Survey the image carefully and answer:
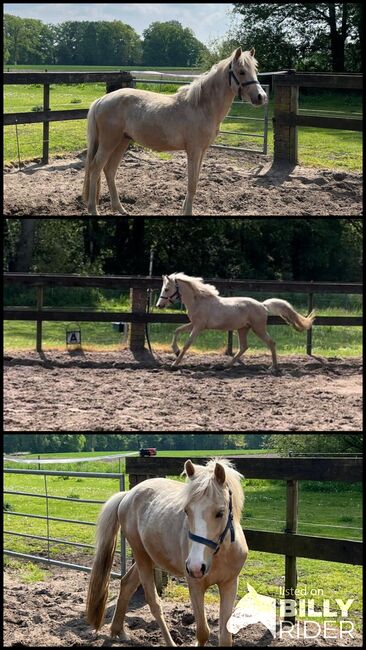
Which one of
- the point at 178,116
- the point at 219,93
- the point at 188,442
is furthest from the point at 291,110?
the point at 188,442

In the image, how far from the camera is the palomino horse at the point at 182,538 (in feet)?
11.9

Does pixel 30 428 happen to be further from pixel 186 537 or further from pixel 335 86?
pixel 335 86

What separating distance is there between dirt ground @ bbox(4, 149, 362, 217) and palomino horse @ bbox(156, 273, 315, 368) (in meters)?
0.85

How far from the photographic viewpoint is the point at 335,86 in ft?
23.2

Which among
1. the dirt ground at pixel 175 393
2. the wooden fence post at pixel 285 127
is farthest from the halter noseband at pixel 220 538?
the wooden fence post at pixel 285 127

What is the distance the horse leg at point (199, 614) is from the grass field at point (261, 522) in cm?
91

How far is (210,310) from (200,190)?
1.09m

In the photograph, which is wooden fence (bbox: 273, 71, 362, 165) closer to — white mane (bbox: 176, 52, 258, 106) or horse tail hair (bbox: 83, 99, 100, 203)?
white mane (bbox: 176, 52, 258, 106)

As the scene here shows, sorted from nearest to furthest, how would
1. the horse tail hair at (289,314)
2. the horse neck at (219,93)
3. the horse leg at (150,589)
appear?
1. the horse leg at (150,589)
2. the horse neck at (219,93)
3. the horse tail hair at (289,314)

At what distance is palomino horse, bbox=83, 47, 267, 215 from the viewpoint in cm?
556

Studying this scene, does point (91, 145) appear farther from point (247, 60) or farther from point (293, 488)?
point (293, 488)

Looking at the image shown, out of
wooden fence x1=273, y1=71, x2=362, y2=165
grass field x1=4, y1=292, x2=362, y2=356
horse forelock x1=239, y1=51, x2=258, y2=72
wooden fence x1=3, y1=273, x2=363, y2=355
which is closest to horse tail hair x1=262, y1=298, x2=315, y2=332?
wooden fence x1=3, y1=273, x2=363, y2=355

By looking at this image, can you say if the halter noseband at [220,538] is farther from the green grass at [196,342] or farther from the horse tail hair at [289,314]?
the green grass at [196,342]

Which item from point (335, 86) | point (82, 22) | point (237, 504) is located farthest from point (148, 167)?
point (237, 504)
